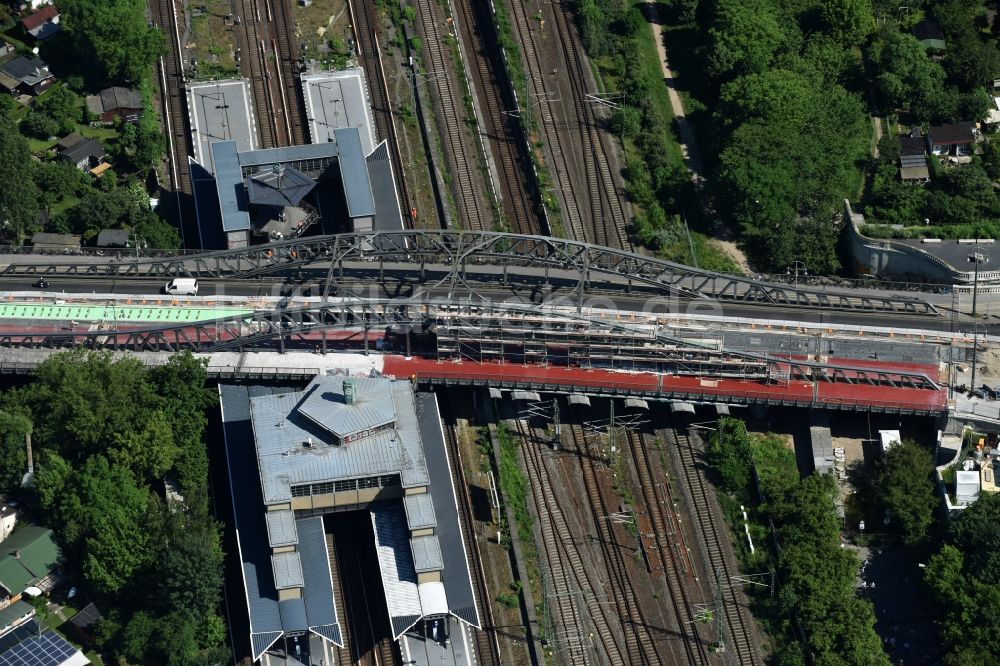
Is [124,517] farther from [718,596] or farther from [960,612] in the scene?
[960,612]

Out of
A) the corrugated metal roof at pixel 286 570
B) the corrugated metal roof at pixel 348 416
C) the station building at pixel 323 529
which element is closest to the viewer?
the corrugated metal roof at pixel 286 570

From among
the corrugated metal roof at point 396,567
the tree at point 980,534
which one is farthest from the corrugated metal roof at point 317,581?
the tree at point 980,534

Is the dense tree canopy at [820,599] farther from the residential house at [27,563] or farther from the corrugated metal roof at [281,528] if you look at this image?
the residential house at [27,563]

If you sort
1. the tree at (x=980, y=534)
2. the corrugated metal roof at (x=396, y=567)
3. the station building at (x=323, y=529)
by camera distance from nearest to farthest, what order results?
the tree at (x=980, y=534) → the corrugated metal roof at (x=396, y=567) → the station building at (x=323, y=529)

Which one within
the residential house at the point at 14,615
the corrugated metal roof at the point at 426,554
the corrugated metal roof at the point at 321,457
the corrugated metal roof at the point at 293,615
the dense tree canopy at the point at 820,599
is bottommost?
the dense tree canopy at the point at 820,599

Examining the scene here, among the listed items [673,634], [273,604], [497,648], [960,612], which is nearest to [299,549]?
[273,604]
